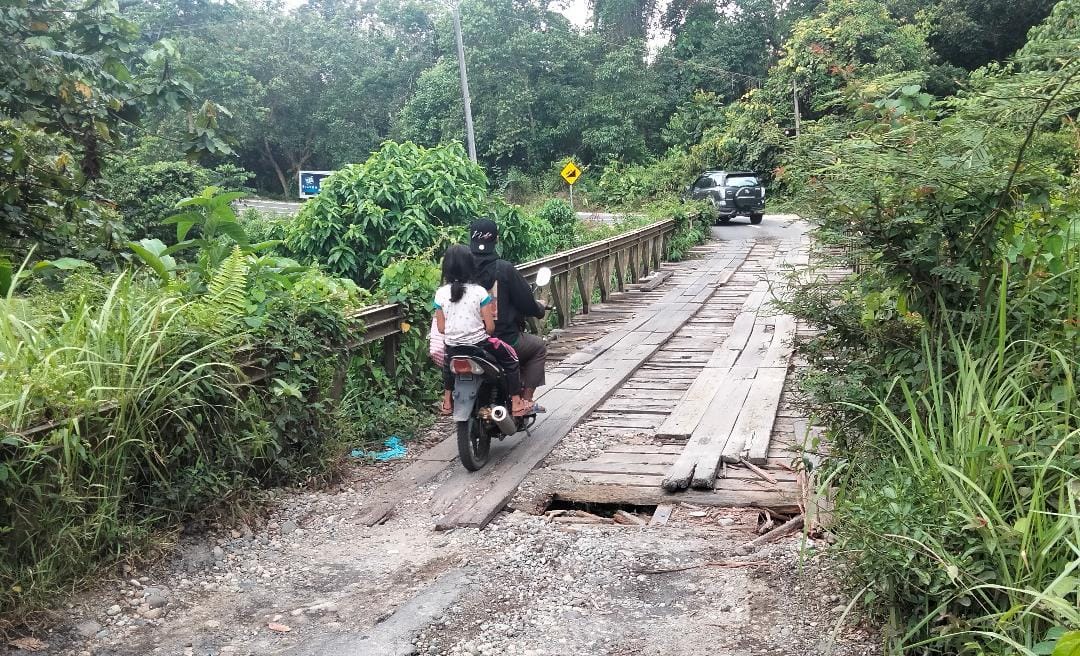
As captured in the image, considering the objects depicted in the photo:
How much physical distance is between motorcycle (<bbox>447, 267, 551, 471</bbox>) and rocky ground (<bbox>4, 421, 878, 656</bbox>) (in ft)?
2.73

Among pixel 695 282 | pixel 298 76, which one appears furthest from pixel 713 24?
pixel 695 282

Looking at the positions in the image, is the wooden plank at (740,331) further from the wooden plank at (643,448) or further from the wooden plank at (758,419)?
the wooden plank at (643,448)

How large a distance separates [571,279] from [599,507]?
23.4ft

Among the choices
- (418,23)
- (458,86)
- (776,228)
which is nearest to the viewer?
(776,228)

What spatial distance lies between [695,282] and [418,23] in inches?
1829

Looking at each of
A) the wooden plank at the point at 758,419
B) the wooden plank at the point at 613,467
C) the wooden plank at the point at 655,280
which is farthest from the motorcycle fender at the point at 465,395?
the wooden plank at the point at 655,280

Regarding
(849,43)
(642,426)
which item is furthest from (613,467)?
(849,43)

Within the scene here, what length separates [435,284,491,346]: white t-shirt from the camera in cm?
620

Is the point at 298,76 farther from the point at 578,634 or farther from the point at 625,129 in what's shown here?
the point at 578,634

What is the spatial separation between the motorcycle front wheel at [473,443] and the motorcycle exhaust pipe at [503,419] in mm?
117

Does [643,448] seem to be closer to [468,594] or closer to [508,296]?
[508,296]

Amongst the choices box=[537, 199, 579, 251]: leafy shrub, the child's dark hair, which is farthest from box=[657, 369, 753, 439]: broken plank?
box=[537, 199, 579, 251]: leafy shrub

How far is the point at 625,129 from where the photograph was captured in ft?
155

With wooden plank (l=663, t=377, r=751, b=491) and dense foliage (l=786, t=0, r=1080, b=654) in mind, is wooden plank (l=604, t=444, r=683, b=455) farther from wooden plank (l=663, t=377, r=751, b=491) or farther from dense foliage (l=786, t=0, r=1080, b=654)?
dense foliage (l=786, t=0, r=1080, b=654)
